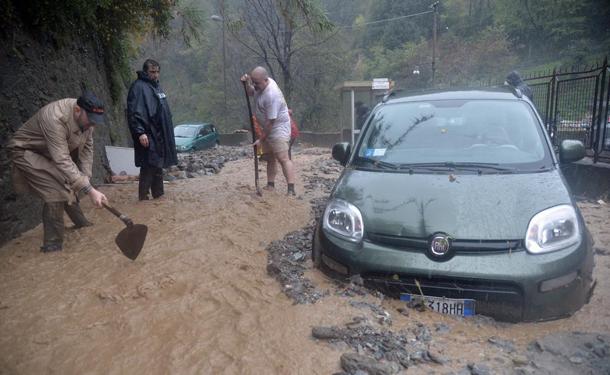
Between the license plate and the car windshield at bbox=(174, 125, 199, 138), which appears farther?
the car windshield at bbox=(174, 125, 199, 138)

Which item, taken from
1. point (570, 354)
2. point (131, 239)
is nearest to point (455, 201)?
point (570, 354)

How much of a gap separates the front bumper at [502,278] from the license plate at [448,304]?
0.04m

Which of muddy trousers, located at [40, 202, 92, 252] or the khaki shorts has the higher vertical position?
the khaki shorts

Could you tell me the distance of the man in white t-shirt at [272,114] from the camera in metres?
6.11

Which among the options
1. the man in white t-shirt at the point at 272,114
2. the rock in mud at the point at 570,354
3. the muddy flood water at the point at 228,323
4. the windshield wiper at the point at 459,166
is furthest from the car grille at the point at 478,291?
the man in white t-shirt at the point at 272,114

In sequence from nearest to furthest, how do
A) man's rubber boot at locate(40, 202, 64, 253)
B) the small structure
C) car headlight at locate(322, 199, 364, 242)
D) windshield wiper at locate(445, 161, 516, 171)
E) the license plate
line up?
1. the license plate
2. car headlight at locate(322, 199, 364, 242)
3. windshield wiper at locate(445, 161, 516, 171)
4. man's rubber boot at locate(40, 202, 64, 253)
5. the small structure

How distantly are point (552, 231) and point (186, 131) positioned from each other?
1962 centimetres

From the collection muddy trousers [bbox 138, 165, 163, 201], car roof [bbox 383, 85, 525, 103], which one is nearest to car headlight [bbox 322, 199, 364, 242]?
car roof [bbox 383, 85, 525, 103]

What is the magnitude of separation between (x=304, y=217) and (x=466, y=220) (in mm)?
2842

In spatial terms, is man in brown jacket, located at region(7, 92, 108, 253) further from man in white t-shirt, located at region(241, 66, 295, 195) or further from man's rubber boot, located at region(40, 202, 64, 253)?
man in white t-shirt, located at region(241, 66, 295, 195)

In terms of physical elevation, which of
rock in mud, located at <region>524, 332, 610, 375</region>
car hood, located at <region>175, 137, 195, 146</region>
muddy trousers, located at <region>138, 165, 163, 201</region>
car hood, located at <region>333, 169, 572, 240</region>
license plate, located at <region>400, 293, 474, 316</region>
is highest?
car hood, located at <region>333, 169, 572, 240</region>

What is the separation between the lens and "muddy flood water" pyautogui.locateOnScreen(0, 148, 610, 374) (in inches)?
104

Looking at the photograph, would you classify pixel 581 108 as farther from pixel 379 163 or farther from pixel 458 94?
pixel 379 163

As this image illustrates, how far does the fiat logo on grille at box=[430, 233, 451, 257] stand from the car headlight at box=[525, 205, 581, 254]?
1.57ft
